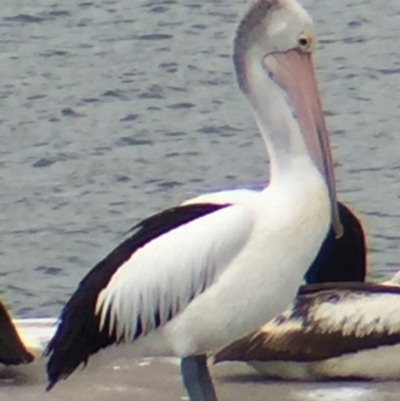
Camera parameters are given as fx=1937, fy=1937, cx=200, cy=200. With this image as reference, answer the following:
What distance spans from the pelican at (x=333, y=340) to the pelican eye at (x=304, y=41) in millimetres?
1067

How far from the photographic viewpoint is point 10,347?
6297 mm

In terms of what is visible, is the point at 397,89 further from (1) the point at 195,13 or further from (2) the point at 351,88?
(1) the point at 195,13

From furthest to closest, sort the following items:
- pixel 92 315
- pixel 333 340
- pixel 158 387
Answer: pixel 158 387 → pixel 333 340 → pixel 92 315

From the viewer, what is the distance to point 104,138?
12984 mm

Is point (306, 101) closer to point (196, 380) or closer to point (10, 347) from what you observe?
point (196, 380)

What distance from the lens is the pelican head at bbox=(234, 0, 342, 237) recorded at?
5.45 m

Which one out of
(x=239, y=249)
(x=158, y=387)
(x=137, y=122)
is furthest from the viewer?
(x=137, y=122)

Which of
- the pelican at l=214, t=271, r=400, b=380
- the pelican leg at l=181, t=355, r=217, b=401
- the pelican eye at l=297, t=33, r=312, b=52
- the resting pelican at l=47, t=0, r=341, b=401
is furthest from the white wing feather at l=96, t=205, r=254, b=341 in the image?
the pelican at l=214, t=271, r=400, b=380

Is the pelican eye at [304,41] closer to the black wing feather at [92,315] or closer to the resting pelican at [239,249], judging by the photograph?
the resting pelican at [239,249]

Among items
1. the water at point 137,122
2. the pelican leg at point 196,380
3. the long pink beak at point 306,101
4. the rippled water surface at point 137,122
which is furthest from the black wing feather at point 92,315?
the rippled water surface at point 137,122

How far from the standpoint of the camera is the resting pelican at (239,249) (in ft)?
17.6

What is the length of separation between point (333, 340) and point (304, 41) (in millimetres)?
1135

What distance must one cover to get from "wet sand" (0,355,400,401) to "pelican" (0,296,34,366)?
79 mm

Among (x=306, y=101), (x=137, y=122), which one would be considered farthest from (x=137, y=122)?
(x=306, y=101)
